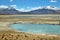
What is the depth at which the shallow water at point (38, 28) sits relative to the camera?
4.90 meters

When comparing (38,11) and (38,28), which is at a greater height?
(38,11)

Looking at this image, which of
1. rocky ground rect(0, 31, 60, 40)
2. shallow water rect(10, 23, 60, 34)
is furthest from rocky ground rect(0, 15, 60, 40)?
shallow water rect(10, 23, 60, 34)

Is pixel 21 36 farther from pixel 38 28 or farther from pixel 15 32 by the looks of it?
pixel 38 28

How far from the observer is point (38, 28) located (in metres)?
4.99

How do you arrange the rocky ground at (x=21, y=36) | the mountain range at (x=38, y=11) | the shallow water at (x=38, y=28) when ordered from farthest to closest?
the mountain range at (x=38, y=11), the shallow water at (x=38, y=28), the rocky ground at (x=21, y=36)

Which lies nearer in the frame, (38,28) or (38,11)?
(38,28)

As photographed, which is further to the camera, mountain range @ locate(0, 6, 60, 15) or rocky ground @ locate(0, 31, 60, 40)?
mountain range @ locate(0, 6, 60, 15)

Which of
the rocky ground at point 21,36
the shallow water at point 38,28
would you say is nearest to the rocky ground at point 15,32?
the rocky ground at point 21,36

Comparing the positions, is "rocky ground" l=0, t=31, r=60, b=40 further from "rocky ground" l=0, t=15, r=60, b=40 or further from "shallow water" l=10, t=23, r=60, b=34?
"shallow water" l=10, t=23, r=60, b=34

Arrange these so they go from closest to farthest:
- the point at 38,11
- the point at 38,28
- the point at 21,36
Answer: the point at 21,36
the point at 38,28
the point at 38,11

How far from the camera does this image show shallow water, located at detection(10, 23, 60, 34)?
490cm

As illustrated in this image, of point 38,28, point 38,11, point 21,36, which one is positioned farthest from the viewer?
point 38,11

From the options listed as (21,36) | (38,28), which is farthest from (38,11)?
(21,36)

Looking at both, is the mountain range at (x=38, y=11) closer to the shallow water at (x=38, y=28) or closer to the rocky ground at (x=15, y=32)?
the rocky ground at (x=15, y=32)
